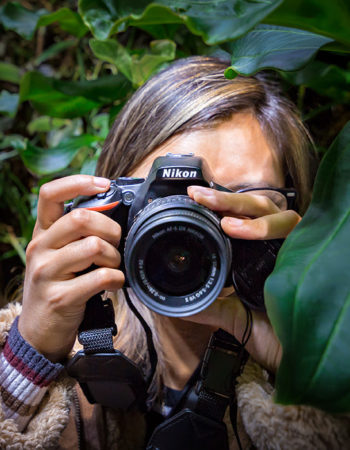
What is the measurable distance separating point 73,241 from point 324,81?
0.58m

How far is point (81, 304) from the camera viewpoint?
20.3 inches

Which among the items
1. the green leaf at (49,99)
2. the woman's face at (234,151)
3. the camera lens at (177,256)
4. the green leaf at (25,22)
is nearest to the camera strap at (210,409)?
the camera lens at (177,256)

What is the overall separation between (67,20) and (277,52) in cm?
67

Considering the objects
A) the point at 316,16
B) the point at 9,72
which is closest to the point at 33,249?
the point at 316,16

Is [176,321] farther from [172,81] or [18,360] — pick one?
[172,81]

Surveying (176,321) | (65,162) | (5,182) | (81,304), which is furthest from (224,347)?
(5,182)

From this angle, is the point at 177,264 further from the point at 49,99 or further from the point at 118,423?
the point at 49,99

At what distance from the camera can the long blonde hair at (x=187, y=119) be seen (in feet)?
2.10

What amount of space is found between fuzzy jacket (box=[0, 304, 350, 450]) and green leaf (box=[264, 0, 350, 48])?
397 mm

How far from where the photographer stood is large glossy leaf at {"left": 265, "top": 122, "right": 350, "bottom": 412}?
0.24 m

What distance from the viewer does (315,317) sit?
26 centimetres

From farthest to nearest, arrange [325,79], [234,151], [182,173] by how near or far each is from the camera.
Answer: [325,79] < [234,151] < [182,173]

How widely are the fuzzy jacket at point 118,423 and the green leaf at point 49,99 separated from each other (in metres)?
0.48

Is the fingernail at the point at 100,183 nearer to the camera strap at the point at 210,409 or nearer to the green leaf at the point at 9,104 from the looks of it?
the camera strap at the point at 210,409
